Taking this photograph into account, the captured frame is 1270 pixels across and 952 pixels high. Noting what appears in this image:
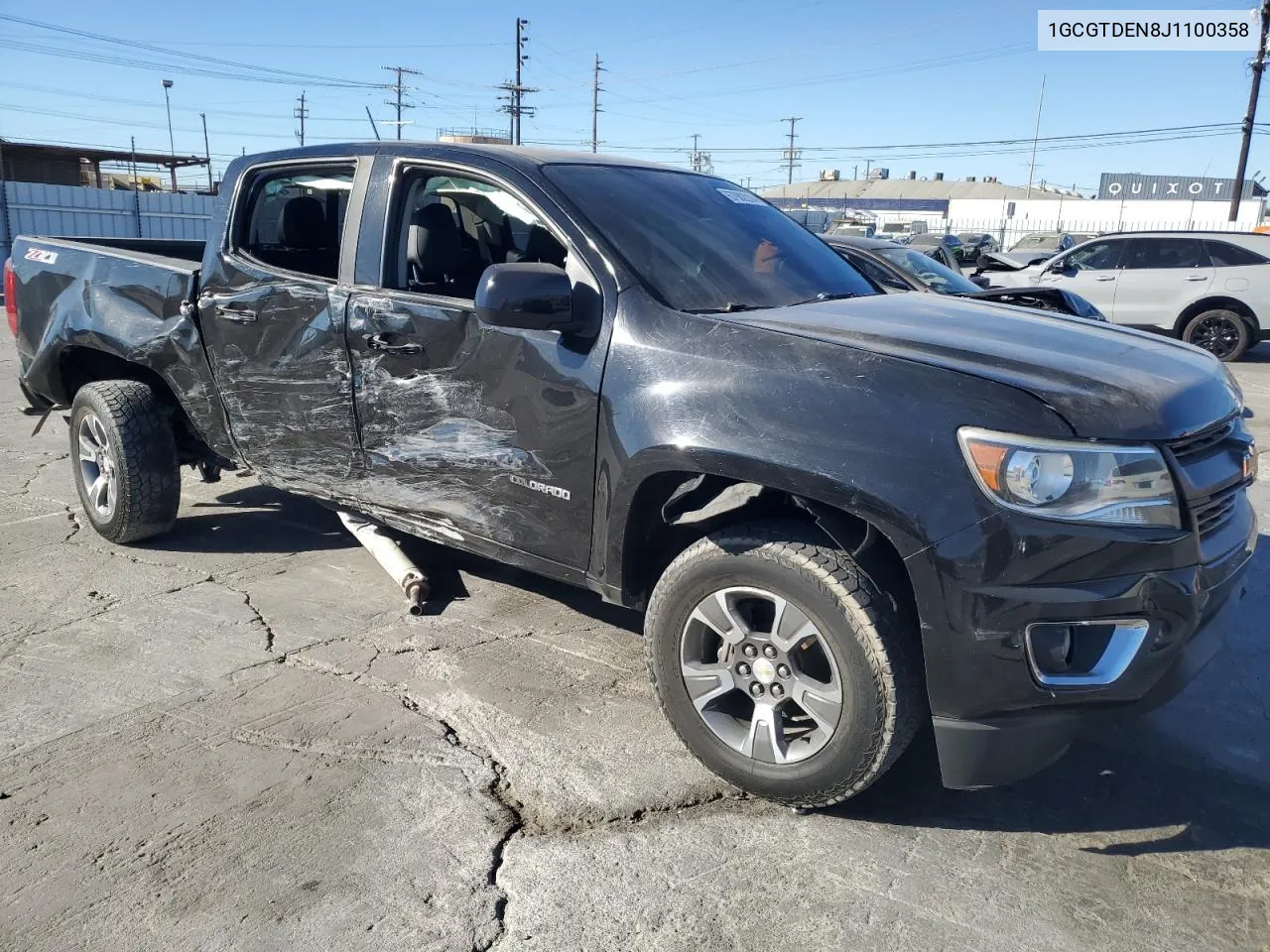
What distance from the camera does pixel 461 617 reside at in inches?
167

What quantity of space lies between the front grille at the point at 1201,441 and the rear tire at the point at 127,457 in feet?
14.0

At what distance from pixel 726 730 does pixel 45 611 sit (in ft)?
9.86

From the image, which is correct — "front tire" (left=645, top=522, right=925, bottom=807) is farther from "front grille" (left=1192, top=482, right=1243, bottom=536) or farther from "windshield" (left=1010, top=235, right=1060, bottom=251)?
"windshield" (left=1010, top=235, right=1060, bottom=251)

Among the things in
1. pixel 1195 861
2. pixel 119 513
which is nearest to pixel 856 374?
pixel 1195 861

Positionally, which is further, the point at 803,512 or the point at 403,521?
the point at 403,521

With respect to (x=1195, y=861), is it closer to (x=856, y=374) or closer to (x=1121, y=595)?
(x=1121, y=595)

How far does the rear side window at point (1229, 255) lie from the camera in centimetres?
1268

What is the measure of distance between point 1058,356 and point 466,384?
1865 mm

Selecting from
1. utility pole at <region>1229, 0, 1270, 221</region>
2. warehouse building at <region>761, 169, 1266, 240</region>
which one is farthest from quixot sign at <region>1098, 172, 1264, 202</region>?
utility pole at <region>1229, 0, 1270, 221</region>

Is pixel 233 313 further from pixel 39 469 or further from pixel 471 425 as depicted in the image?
pixel 39 469

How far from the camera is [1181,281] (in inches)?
512

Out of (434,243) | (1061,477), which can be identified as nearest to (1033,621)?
(1061,477)

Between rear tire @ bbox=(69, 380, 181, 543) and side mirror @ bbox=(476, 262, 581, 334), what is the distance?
2.49 meters

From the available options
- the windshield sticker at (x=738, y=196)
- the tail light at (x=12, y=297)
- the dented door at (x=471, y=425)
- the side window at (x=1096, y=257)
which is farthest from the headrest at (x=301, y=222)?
the side window at (x=1096, y=257)
